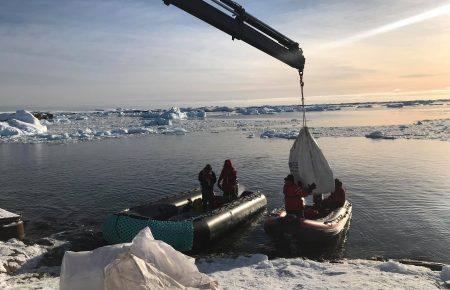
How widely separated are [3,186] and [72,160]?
6.89 m

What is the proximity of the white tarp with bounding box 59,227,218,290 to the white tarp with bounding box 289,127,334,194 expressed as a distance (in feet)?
23.1

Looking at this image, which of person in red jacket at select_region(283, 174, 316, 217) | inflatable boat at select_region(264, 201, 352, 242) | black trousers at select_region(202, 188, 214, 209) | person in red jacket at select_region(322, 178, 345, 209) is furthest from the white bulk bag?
person in red jacket at select_region(322, 178, 345, 209)

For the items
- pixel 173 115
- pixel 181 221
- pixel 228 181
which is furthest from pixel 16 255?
pixel 173 115

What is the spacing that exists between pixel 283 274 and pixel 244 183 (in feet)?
37.3

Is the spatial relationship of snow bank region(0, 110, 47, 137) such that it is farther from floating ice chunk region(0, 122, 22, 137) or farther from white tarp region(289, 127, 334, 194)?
white tarp region(289, 127, 334, 194)

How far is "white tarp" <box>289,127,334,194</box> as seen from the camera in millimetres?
11922

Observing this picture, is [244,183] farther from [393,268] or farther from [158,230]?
[393,268]

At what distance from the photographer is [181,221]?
1058 cm

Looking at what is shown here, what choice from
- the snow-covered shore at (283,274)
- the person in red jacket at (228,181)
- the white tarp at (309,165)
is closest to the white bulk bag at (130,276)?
the snow-covered shore at (283,274)

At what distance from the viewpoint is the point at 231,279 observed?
26.3ft

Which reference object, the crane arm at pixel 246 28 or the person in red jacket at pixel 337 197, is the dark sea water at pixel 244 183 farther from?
the crane arm at pixel 246 28

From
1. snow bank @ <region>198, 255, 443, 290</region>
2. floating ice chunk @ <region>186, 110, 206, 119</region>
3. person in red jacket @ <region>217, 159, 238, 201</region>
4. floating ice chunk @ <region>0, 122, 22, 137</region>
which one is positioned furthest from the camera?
floating ice chunk @ <region>186, 110, 206, 119</region>

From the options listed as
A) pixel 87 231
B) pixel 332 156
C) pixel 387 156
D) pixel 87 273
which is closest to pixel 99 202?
pixel 87 231

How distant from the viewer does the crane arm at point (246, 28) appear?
9984 millimetres
